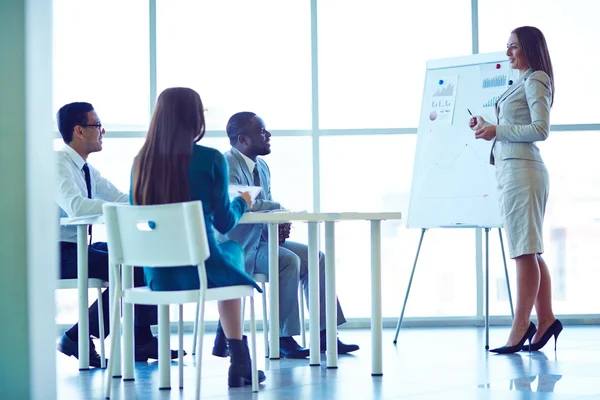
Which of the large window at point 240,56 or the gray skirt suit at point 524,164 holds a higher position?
the large window at point 240,56

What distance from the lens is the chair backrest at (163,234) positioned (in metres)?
2.86

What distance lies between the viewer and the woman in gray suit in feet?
14.0

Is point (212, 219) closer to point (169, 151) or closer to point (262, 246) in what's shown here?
point (169, 151)

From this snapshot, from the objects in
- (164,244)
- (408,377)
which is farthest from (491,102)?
(164,244)

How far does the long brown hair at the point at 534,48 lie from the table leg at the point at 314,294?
4.54 ft

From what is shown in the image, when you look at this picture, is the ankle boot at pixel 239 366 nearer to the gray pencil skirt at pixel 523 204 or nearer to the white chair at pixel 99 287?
the white chair at pixel 99 287

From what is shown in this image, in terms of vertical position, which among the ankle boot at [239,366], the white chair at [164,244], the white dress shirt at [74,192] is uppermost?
the white dress shirt at [74,192]

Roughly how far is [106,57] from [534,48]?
9.39 feet

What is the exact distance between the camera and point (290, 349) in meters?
4.35

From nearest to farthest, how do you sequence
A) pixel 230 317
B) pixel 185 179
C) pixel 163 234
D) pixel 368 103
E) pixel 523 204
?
pixel 163 234
pixel 185 179
pixel 230 317
pixel 523 204
pixel 368 103

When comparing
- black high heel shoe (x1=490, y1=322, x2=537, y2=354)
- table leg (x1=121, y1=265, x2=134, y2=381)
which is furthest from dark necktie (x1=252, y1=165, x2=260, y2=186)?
black high heel shoe (x1=490, y1=322, x2=537, y2=354)

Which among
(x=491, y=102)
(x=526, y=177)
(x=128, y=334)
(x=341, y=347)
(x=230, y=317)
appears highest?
(x=491, y=102)

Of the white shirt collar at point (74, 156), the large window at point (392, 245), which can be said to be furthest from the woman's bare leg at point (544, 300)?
the white shirt collar at point (74, 156)

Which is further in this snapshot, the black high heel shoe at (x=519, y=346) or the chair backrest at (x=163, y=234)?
the black high heel shoe at (x=519, y=346)
